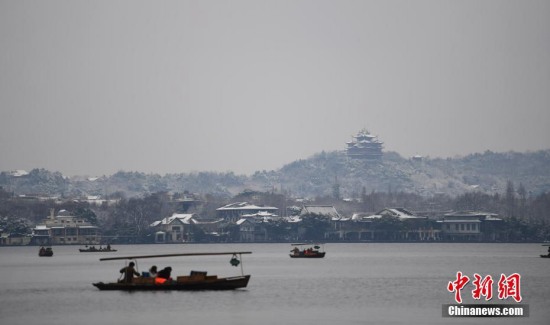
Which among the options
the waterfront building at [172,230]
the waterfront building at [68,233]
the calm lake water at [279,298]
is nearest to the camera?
the calm lake water at [279,298]

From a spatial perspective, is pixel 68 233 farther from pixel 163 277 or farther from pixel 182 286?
pixel 182 286


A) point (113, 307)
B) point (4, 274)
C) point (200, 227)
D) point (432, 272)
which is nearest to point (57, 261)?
point (4, 274)

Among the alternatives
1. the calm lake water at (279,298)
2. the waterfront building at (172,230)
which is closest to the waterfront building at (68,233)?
the waterfront building at (172,230)

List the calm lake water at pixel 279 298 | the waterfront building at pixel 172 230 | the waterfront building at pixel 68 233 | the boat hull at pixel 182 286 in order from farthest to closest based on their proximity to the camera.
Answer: the waterfront building at pixel 172 230, the waterfront building at pixel 68 233, the boat hull at pixel 182 286, the calm lake water at pixel 279 298

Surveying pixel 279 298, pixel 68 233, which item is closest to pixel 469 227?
Result: pixel 68 233

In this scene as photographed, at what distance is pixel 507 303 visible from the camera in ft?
194

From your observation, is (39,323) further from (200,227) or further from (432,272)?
(200,227)

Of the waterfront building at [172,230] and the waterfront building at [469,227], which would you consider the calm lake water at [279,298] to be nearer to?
the waterfront building at [469,227]

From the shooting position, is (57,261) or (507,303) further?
(57,261)

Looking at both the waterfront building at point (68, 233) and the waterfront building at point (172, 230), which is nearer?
the waterfront building at point (68, 233)

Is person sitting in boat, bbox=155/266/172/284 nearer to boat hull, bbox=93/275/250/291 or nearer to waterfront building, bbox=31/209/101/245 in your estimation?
boat hull, bbox=93/275/250/291

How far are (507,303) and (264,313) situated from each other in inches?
461

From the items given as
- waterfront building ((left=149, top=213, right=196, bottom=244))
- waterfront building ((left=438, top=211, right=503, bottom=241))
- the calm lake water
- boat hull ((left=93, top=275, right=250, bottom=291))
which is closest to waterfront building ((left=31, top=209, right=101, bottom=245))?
waterfront building ((left=149, top=213, right=196, bottom=244))

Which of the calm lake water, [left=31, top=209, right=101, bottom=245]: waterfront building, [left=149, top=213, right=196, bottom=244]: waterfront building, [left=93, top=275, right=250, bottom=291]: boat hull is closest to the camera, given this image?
the calm lake water
